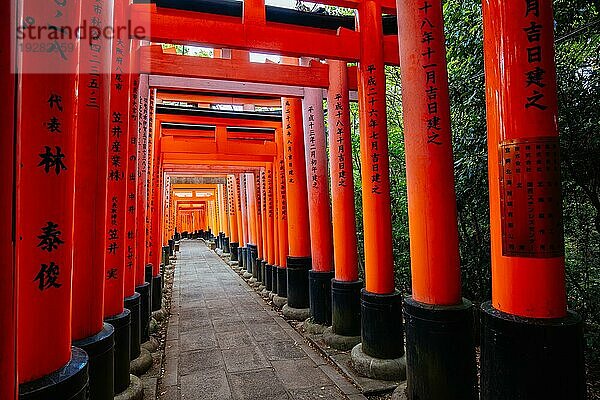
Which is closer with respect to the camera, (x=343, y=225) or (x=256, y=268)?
(x=343, y=225)

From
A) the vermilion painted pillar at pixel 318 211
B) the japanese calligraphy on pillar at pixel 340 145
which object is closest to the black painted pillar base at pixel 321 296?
the vermilion painted pillar at pixel 318 211

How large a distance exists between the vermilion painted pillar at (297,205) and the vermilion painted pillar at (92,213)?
15.8 ft

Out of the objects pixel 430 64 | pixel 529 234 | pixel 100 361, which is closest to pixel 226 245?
pixel 100 361

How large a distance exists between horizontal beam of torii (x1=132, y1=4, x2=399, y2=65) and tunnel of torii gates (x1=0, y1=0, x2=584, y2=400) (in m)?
0.02

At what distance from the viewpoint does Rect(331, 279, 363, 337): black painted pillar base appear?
5.39 metres

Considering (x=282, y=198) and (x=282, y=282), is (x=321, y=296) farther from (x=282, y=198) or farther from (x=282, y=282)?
(x=282, y=198)

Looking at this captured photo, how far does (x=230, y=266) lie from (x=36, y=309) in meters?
15.5

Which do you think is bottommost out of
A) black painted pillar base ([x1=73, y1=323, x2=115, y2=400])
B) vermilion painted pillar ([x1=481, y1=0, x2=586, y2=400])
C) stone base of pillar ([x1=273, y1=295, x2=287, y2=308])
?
stone base of pillar ([x1=273, y1=295, x2=287, y2=308])

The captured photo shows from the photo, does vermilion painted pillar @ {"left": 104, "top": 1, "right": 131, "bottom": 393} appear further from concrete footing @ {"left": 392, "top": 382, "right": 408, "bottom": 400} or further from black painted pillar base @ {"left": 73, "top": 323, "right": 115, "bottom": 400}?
concrete footing @ {"left": 392, "top": 382, "right": 408, "bottom": 400}

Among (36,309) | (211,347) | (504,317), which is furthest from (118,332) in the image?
(504,317)

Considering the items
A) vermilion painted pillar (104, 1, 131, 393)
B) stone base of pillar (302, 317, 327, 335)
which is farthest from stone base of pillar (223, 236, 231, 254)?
vermilion painted pillar (104, 1, 131, 393)

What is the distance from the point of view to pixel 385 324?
4.48m

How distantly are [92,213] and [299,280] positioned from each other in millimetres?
5311

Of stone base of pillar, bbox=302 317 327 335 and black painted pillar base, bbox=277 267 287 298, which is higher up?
black painted pillar base, bbox=277 267 287 298
